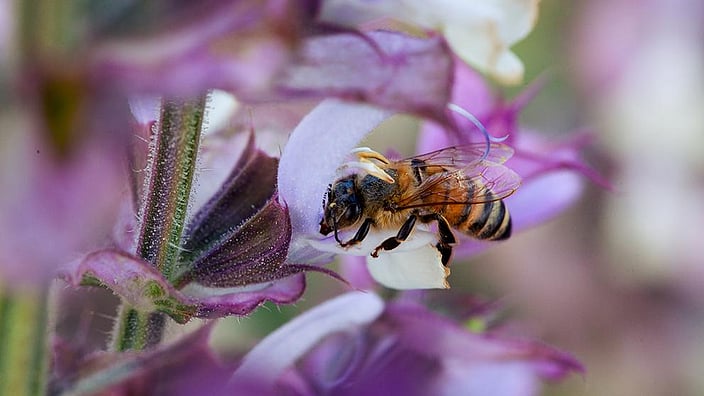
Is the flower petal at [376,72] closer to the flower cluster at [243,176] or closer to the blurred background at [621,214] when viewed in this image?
the flower cluster at [243,176]

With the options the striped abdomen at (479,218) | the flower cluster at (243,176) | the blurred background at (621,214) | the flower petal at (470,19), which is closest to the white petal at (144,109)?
the flower cluster at (243,176)

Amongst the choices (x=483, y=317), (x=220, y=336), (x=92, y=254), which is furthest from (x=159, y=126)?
(x=220, y=336)

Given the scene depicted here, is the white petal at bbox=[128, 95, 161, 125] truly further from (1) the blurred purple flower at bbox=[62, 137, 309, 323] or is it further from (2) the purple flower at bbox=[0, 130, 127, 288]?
(2) the purple flower at bbox=[0, 130, 127, 288]

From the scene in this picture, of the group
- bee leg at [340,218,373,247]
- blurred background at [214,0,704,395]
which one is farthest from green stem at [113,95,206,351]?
blurred background at [214,0,704,395]

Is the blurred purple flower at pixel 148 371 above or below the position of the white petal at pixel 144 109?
below

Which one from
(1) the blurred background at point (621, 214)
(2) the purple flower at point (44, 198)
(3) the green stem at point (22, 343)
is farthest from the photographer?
(1) the blurred background at point (621, 214)

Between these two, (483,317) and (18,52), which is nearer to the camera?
Answer: (18,52)

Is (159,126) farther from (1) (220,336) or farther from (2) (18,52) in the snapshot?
(1) (220,336)
